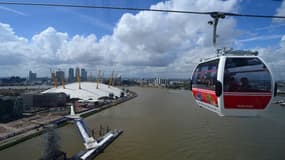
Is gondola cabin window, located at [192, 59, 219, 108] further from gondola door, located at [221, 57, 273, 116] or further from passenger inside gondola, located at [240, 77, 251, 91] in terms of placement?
passenger inside gondola, located at [240, 77, 251, 91]

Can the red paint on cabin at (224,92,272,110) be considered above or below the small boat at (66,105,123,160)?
above

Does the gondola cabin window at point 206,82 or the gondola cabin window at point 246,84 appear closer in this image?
the gondola cabin window at point 246,84

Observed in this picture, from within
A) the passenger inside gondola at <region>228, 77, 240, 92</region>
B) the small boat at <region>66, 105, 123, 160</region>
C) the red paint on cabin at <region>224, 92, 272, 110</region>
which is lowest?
the small boat at <region>66, 105, 123, 160</region>

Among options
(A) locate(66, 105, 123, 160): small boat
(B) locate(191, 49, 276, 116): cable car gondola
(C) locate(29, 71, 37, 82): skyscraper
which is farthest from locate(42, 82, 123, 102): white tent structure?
(C) locate(29, 71, 37, 82): skyscraper

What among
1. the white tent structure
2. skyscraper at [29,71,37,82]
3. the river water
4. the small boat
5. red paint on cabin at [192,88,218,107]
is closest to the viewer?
red paint on cabin at [192,88,218,107]

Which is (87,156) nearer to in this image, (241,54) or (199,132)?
(199,132)

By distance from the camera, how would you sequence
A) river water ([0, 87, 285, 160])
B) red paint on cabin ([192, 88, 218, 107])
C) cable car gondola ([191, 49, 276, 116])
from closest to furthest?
cable car gondola ([191, 49, 276, 116]) → red paint on cabin ([192, 88, 218, 107]) → river water ([0, 87, 285, 160])

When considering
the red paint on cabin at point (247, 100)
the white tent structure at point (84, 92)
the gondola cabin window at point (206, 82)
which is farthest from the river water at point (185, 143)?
the white tent structure at point (84, 92)

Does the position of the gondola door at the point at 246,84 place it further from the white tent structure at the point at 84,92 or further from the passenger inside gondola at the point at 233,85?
the white tent structure at the point at 84,92

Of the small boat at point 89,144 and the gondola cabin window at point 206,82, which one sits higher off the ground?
the gondola cabin window at point 206,82
